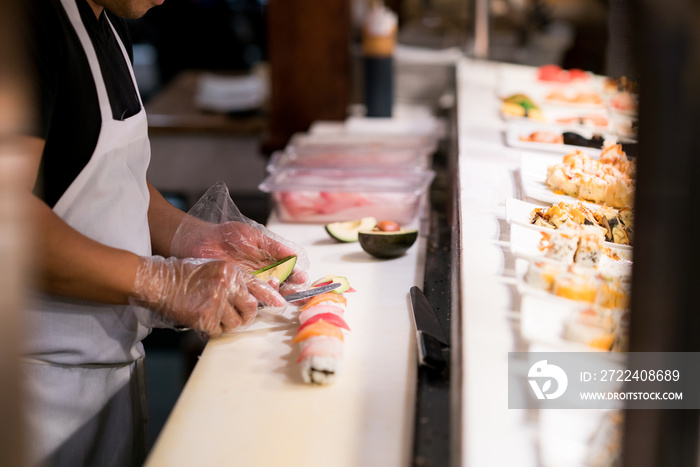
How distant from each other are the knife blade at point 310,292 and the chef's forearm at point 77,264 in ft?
1.05

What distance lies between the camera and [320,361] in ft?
3.91

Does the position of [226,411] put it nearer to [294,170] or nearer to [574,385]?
[574,385]

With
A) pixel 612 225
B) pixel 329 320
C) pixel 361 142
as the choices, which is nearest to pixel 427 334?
pixel 329 320

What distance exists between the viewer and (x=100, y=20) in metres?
1.37

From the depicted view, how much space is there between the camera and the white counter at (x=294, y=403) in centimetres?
104

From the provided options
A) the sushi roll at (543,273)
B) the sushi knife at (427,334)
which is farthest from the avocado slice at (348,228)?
the sushi roll at (543,273)

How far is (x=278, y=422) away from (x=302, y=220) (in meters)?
0.99

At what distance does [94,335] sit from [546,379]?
843 mm

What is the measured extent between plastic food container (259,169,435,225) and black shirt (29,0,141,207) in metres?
0.74

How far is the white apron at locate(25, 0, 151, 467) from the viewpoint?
4.21 ft

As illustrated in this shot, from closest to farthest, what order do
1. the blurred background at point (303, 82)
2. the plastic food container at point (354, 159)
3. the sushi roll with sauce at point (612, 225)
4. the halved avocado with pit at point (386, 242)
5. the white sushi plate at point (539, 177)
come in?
the sushi roll with sauce at point (612, 225), the white sushi plate at point (539, 177), the halved avocado with pit at point (386, 242), the plastic food container at point (354, 159), the blurred background at point (303, 82)

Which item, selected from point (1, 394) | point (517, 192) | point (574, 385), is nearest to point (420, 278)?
point (517, 192)

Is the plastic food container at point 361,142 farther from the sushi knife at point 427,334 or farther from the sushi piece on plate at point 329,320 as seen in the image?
the sushi piece on plate at point 329,320

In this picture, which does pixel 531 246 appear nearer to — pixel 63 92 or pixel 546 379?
pixel 546 379
